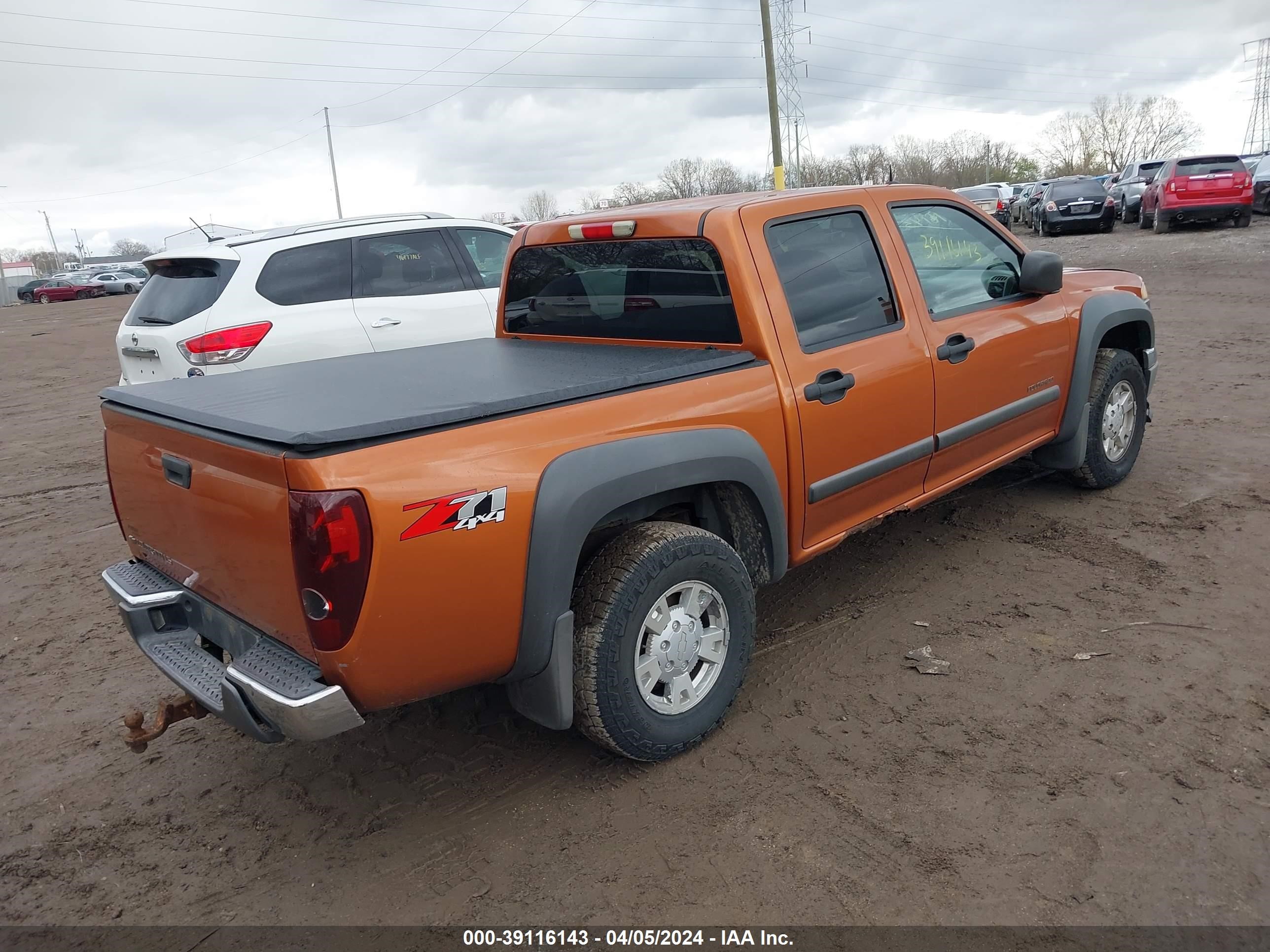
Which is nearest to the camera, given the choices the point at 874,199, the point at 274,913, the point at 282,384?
the point at 274,913

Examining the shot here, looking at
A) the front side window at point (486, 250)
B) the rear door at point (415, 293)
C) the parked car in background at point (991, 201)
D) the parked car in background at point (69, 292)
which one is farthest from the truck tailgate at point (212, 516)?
the parked car in background at point (69, 292)

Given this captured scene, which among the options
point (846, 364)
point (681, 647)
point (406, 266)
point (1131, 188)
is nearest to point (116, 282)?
point (1131, 188)

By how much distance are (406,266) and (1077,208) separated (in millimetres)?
20480

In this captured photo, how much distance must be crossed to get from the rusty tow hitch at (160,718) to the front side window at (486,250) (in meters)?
4.63

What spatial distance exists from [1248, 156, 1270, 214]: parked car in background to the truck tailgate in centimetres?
2510

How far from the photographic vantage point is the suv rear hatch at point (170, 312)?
238 inches

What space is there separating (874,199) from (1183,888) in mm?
2803

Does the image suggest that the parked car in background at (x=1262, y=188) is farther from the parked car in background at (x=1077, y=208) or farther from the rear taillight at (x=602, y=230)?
the rear taillight at (x=602, y=230)

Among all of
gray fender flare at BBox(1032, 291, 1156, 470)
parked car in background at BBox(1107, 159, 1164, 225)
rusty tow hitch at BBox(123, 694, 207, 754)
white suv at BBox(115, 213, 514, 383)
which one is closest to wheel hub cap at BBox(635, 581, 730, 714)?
rusty tow hitch at BBox(123, 694, 207, 754)

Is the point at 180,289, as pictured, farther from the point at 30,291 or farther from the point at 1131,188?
the point at 30,291

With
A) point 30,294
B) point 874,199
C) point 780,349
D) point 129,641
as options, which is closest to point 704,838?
point 780,349

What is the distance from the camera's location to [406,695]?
2.56 m

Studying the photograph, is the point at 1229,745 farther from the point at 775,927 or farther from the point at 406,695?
the point at 406,695

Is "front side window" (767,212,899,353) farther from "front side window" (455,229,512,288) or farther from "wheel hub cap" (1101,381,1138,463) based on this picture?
"front side window" (455,229,512,288)
